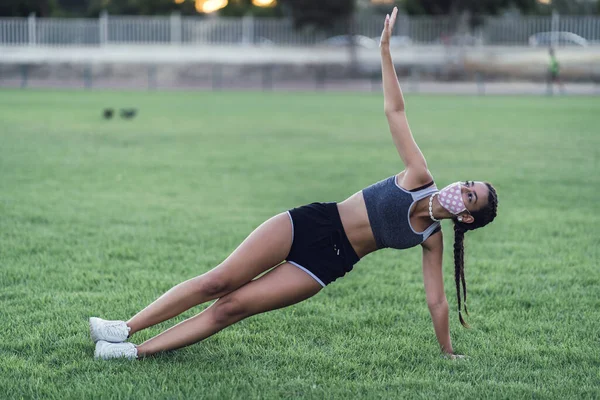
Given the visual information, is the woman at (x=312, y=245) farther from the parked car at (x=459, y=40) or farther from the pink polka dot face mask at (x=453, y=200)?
the parked car at (x=459, y=40)

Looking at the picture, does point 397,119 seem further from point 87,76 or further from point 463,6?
point 463,6

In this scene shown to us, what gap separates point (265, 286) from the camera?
169 inches

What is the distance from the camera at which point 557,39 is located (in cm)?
4153

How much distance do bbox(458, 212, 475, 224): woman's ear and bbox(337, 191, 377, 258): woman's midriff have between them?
1.58ft

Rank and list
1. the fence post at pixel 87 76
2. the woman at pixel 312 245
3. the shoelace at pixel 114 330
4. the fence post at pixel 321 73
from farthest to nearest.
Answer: the fence post at pixel 321 73
the fence post at pixel 87 76
the shoelace at pixel 114 330
the woman at pixel 312 245

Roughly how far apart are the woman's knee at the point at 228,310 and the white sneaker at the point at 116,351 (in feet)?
1.64

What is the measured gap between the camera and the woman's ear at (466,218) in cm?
424

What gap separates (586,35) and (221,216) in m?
37.2

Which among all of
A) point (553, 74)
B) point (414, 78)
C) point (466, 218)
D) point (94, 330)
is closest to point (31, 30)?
point (414, 78)

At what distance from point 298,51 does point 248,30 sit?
2828mm

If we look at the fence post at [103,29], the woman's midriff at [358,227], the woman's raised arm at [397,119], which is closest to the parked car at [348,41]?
the fence post at [103,29]

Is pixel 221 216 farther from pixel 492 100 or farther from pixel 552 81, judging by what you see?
pixel 552 81

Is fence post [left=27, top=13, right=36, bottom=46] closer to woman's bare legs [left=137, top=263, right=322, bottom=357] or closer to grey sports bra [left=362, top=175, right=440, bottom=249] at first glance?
woman's bare legs [left=137, top=263, right=322, bottom=357]

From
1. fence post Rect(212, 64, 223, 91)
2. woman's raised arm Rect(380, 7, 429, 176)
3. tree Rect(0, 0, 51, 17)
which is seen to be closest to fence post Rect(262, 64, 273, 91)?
fence post Rect(212, 64, 223, 91)
